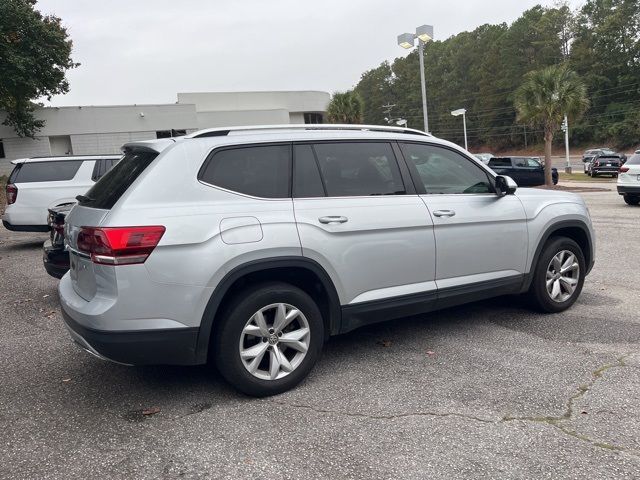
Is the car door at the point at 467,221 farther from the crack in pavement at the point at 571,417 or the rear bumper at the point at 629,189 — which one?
the rear bumper at the point at 629,189

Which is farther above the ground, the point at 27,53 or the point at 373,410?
the point at 27,53

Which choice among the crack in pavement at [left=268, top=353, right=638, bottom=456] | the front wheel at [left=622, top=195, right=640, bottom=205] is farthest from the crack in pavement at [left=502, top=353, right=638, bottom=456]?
the front wheel at [left=622, top=195, right=640, bottom=205]

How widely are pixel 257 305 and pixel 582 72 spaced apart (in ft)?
263

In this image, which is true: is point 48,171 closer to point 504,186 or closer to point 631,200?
point 504,186

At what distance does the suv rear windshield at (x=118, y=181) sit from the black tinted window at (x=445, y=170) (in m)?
2.05

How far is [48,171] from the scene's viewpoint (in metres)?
10.8

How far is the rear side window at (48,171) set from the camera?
1076cm

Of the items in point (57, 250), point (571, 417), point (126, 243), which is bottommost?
point (571, 417)

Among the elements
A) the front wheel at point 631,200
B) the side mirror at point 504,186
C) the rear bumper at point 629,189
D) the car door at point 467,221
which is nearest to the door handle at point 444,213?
the car door at point 467,221

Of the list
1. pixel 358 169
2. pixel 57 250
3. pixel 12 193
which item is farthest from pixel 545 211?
pixel 12 193

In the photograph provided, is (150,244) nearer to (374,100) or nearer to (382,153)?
(382,153)

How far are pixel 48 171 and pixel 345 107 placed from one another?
99.7 feet

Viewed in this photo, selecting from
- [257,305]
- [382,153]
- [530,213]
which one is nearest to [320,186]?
[382,153]

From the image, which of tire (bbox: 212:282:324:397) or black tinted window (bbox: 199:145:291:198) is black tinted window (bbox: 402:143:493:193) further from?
tire (bbox: 212:282:324:397)
